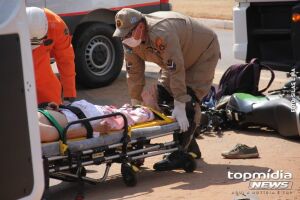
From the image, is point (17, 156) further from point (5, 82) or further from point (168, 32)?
point (168, 32)

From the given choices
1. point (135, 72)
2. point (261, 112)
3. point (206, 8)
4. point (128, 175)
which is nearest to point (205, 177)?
point (128, 175)

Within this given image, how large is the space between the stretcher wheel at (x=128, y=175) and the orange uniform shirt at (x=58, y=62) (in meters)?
1.06

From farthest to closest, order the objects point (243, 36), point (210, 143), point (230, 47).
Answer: point (230, 47) → point (243, 36) → point (210, 143)

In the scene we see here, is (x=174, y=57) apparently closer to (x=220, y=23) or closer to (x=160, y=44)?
(x=160, y=44)

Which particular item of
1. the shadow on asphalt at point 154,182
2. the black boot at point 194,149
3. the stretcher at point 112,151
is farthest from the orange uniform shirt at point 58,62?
the black boot at point 194,149

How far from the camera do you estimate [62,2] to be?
1002 cm

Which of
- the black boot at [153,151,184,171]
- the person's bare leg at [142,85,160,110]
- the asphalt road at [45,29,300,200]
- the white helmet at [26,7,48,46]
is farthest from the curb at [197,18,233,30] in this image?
the white helmet at [26,7,48,46]

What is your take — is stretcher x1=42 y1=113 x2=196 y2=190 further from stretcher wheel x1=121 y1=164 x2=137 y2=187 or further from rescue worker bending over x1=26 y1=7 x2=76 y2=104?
rescue worker bending over x1=26 y1=7 x2=76 y2=104

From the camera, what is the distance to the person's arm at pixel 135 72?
674 centimetres

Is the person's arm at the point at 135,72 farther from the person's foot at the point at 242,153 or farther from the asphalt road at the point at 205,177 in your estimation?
the person's foot at the point at 242,153

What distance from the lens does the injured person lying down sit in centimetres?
571

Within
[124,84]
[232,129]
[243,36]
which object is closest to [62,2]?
[124,84]

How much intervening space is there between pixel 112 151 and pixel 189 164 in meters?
0.76

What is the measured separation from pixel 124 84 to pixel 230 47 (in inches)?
156
